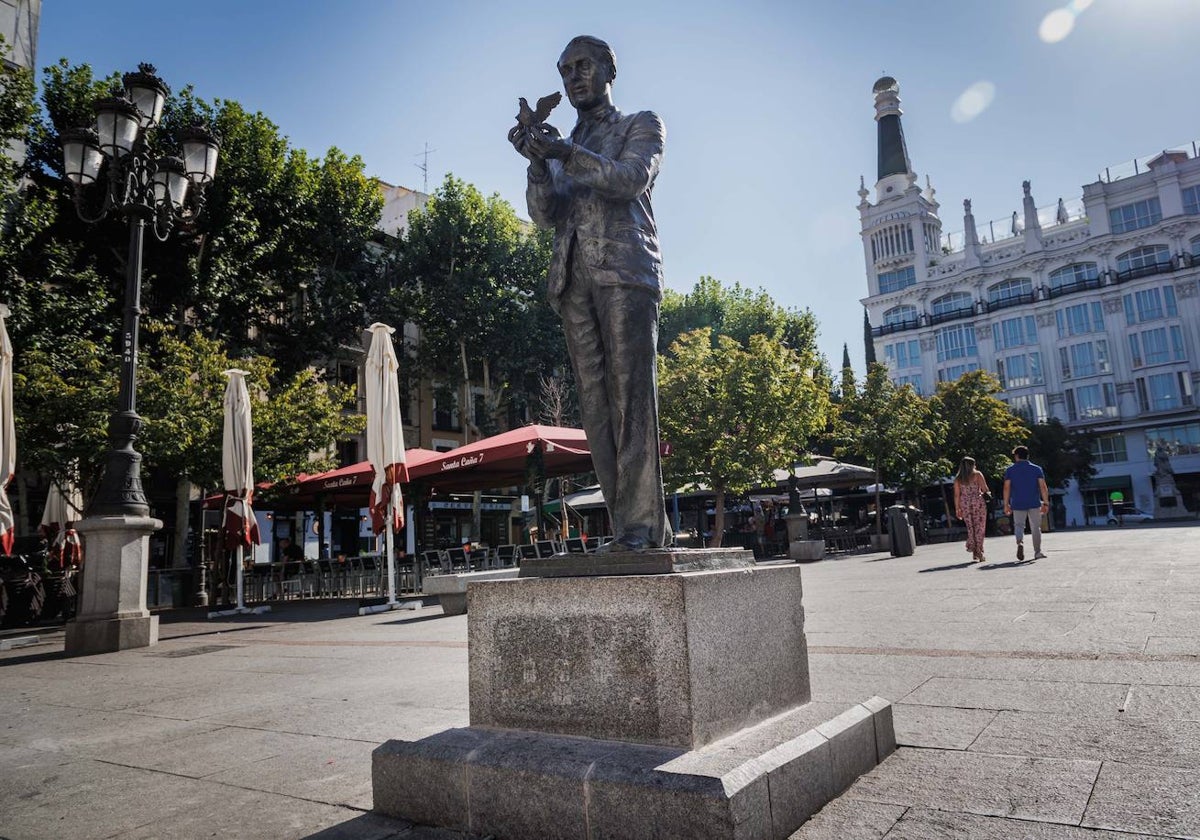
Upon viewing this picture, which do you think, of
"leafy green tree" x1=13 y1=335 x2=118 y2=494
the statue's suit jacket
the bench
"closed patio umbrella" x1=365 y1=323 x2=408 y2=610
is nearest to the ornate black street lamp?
"closed patio umbrella" x1=365 y1=323 x2=408 y2=610

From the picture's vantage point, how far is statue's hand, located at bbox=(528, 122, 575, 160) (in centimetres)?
298

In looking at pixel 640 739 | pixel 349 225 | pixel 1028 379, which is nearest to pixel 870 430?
pixel 349 225

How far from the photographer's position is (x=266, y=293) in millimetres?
24891

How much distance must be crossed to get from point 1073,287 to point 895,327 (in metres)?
14.3

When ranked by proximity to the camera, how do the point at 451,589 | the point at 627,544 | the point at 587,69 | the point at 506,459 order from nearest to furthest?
the point at 627,544, the point at 587,69, the point at 451,589, the point at 506,459

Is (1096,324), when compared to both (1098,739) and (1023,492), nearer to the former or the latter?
(1023,492)

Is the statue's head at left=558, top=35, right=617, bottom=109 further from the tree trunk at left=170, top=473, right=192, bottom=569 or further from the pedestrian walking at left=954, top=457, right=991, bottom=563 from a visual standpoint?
the tree trunk at left=170, top=473, right=192, bottom=569

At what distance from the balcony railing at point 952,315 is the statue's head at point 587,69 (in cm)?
6670

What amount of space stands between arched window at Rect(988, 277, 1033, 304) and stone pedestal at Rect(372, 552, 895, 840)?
65.7 m

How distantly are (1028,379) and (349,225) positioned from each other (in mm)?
52280

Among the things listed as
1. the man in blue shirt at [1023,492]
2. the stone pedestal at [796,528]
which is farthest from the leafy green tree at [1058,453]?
the man in blue shirt at [1023,492]

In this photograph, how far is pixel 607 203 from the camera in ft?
10.6

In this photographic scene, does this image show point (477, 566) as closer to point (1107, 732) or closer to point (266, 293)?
point (1107, 732)

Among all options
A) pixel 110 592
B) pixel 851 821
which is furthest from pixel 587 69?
pixel 110 592
